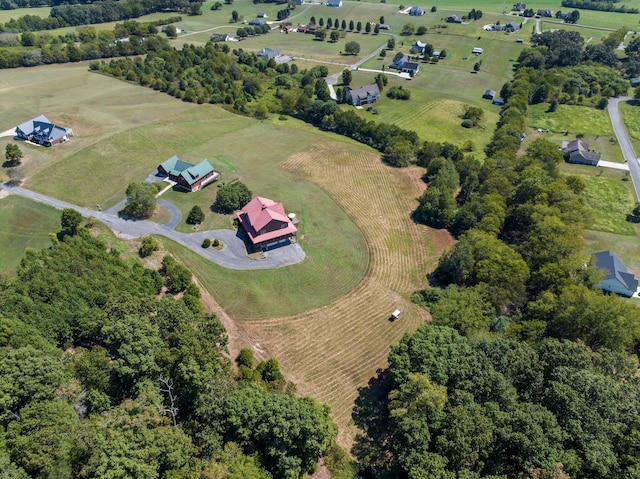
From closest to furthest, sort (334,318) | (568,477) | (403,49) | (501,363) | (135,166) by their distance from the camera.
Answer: (568,477) < (501,363) < (334,318) < (135,166) < (403,49)

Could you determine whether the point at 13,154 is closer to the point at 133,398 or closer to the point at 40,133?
the point at 40,133

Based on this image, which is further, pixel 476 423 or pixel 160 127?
pixel 160 127

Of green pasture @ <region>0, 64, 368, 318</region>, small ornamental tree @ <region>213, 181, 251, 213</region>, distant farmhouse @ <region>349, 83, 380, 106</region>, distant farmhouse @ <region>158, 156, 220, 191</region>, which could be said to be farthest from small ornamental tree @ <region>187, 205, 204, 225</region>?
distant farmhouse @ <region>349, 83, 380, 106</region>

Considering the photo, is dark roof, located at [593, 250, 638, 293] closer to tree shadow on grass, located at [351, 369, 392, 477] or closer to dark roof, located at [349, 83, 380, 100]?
tree shadow on grass, located at [351, 369, 392, 477]

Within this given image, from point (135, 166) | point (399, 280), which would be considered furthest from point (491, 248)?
point (135, 166)

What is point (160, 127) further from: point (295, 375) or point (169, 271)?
point (295, 375)

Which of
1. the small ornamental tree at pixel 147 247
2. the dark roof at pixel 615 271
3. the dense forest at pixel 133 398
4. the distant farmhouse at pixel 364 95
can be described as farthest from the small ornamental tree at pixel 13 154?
the dark roof at pixel 615 271

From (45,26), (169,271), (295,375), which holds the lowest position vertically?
(295,375)
